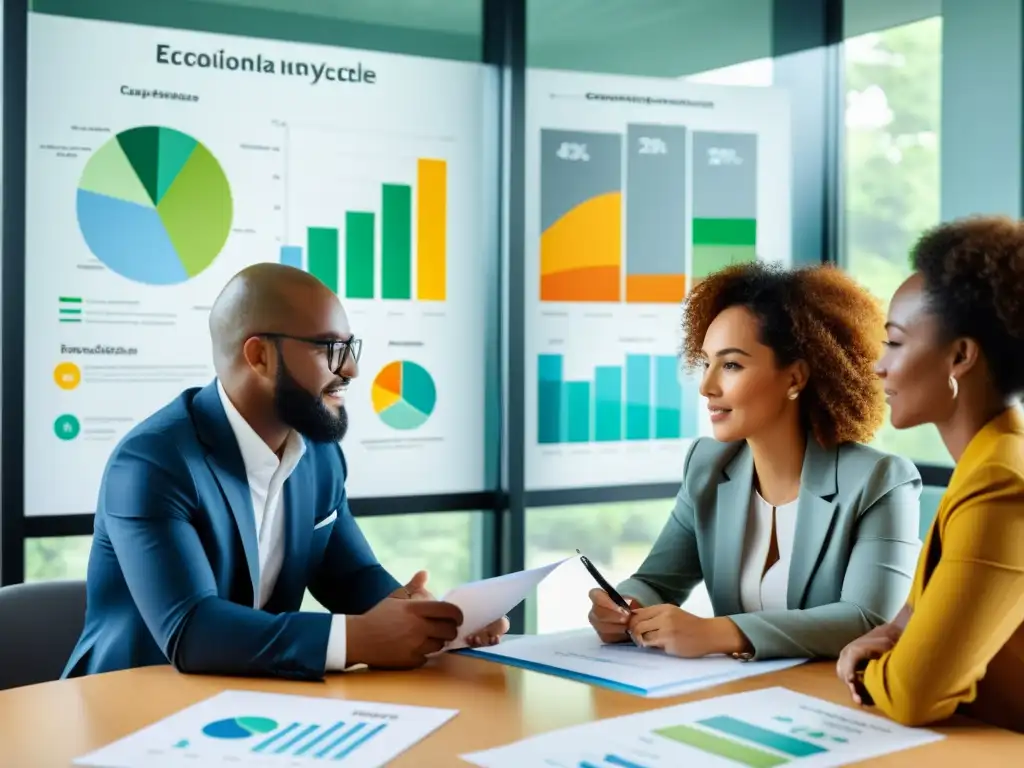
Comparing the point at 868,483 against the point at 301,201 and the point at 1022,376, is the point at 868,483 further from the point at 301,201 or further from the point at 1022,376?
the point at 301,201

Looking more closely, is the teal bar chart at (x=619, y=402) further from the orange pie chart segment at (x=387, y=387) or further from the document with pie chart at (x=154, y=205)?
the document with pie chart at (x=154, y=205)

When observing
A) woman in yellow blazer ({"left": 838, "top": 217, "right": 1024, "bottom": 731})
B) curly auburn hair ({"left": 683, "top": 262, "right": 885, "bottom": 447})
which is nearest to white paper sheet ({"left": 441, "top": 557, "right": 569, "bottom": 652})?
woman in yellow blazer ({"left": 838, "top": 217, "right": 1024, "bottom": 731})

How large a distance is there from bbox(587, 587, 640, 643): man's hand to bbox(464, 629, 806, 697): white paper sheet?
0.07 ft

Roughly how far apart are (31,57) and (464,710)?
264cm

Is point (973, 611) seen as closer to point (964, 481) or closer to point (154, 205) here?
point (964, 481)

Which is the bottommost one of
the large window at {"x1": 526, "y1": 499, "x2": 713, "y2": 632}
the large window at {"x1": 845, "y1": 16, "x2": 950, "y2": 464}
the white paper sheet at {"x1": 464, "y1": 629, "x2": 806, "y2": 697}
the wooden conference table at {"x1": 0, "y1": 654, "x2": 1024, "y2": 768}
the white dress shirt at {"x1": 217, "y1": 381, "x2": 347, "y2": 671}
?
the large window at {"x1": 526, "y1": 499, "x2": 713, "y2": 632}

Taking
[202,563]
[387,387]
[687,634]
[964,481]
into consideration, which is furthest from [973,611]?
[387,387]

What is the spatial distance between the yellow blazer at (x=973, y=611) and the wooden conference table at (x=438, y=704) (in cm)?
7

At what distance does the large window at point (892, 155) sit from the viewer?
4422 millimetres

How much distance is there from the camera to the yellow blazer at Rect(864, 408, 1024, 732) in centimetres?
166

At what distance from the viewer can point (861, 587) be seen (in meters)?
2.26

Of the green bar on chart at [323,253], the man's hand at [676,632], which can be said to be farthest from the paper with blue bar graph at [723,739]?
the green bar on chart at [323,253]

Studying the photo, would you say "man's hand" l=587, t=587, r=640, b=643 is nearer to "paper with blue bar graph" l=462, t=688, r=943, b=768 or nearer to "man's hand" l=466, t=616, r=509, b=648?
A: "man's hand" l=466, t=616, r=509, b=648

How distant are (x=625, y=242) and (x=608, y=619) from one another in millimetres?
2409
